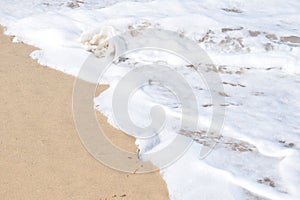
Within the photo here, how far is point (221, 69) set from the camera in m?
3.67

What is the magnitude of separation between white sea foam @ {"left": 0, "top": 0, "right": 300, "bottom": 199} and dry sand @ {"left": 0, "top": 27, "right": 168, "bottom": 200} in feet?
0.74

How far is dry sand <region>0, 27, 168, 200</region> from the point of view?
7.13 ft

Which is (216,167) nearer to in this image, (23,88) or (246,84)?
(246,84)

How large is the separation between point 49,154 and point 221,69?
1.86 meters

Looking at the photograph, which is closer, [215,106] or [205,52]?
[215,106]

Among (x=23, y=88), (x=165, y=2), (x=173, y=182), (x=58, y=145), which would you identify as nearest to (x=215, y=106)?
(x=173, y=182)

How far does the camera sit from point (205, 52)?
3.98 meters

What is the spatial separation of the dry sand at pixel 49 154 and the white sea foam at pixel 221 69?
226mm

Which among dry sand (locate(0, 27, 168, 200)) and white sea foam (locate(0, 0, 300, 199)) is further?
white sea foam (locate(0, 0, 300, 199))

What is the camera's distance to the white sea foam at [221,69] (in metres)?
2.34

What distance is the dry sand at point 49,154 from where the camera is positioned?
2.17 m

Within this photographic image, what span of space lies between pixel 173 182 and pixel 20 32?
9.36 feet

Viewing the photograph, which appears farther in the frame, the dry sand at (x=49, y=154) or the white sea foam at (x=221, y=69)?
the white sea foam at (x=221, y=69)

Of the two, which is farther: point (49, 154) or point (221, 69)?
point (221, 69)
